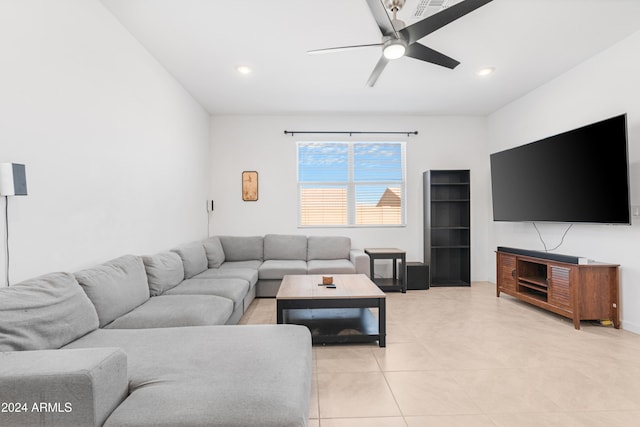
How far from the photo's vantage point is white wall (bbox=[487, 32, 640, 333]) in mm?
2832

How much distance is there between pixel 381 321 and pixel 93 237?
2.39 meters

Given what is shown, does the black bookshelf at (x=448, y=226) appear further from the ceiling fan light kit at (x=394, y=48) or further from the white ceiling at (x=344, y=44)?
the ceiling fan light kit at (x=394, y=48)

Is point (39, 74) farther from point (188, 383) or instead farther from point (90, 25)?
point (188, 383)

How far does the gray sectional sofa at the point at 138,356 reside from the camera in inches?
39.8

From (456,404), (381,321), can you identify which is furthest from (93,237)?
(456,404)

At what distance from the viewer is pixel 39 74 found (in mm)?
1786

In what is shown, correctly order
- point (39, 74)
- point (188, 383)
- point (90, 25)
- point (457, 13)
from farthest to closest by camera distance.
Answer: point (90, 25), point (457, 13), point (39, 74), point (188, 383)

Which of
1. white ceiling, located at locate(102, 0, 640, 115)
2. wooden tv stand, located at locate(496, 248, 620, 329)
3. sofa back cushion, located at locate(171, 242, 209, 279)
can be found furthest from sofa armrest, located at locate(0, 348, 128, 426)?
wooden tv stand, located at locate(496, 248, 620, 329)

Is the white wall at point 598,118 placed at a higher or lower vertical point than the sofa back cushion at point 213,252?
higher

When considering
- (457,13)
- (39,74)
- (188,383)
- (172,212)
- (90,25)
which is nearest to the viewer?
(188,383)

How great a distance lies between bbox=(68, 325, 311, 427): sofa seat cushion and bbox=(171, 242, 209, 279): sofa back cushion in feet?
4.92

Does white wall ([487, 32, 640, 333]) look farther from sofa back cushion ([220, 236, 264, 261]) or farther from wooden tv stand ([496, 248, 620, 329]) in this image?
sofa back cushion ([220, 236, 264, 261])

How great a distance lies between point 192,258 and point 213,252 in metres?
0.65

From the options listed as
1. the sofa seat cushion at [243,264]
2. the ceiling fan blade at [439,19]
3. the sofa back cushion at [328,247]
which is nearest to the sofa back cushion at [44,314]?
the sofa seat cushion at [243,264]
